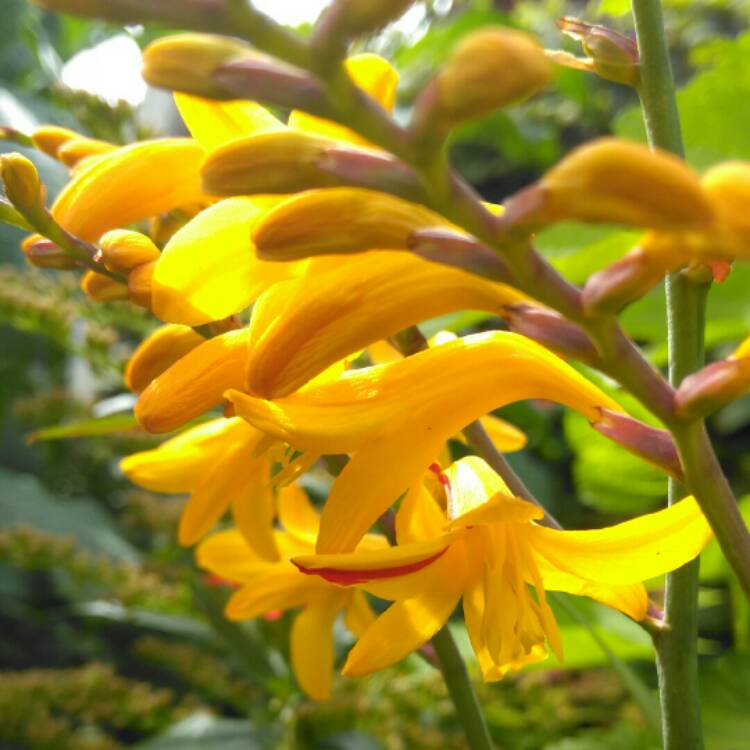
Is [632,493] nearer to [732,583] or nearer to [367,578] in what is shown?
[732,583]

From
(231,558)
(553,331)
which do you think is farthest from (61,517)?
(553,331)

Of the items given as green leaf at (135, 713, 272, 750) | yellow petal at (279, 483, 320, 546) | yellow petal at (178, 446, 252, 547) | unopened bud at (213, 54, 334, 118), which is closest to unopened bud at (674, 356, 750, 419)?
unopened bud at (213, 54, 334, 118)

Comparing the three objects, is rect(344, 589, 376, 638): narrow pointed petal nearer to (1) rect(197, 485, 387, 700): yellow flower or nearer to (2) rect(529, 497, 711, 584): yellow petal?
(1) rect(197, 485, 387, 700): yellow flower

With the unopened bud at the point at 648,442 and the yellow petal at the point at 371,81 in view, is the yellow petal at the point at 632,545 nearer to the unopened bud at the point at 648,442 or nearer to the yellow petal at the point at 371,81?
the unopened bud at the point at 648,442

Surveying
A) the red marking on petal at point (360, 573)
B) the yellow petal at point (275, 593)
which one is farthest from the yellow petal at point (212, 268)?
the yellow petal at point (275, 593)

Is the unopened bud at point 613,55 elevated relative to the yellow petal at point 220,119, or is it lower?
elevated
